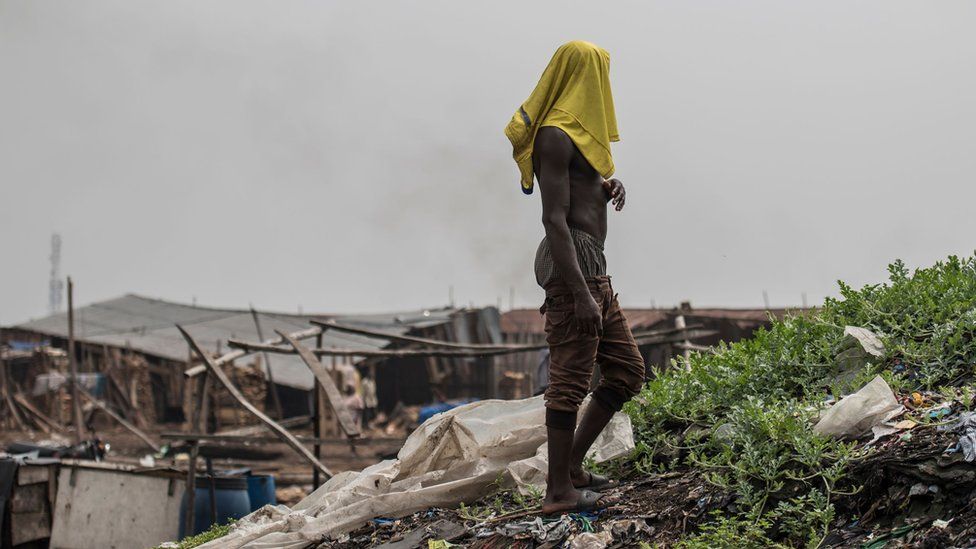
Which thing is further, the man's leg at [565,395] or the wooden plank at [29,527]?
the wooden plank at [29,527]

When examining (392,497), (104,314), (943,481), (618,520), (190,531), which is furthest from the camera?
(104,314)

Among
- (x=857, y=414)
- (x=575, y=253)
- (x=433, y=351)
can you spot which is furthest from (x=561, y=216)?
(x=433, y=351)

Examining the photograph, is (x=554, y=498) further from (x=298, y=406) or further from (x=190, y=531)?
(x=298, y=406)

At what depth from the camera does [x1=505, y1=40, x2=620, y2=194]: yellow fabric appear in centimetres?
Answer: 380

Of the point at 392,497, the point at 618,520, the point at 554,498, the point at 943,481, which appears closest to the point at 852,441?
the point at 943,481

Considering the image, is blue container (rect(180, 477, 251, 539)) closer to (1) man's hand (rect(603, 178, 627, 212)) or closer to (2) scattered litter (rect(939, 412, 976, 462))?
(1) man's hand (rect(603, 178, 627, 212))

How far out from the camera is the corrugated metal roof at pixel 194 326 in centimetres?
2111

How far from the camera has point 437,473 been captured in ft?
15.1

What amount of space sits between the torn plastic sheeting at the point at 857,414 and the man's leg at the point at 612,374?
0.78 meters

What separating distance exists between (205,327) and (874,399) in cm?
2141

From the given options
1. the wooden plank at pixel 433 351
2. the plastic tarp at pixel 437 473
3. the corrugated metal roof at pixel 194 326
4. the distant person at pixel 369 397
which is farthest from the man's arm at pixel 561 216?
the distant person at pixel 369 397

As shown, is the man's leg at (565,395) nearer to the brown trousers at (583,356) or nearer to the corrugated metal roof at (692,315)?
the brown trousers at (583,356)

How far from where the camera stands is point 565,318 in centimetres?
376

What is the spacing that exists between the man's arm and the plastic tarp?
3.35 feet
